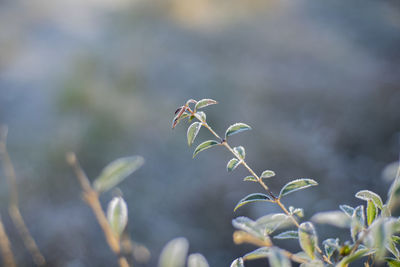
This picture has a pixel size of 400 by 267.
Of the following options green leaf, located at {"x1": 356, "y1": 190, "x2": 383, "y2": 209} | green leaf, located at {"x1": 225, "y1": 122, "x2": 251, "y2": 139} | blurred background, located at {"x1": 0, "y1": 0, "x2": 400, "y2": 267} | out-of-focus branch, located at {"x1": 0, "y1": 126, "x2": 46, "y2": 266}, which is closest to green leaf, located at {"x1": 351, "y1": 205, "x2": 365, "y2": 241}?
green leaf, located at {"x1": 356, "y1": 190, "x2": 383, "y2": 209}

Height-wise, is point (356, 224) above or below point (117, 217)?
below

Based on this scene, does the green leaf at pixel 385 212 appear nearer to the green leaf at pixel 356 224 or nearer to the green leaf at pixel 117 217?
the green leaf at pixel 356 224

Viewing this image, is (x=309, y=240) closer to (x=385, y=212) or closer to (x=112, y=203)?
(x=385, y=212)

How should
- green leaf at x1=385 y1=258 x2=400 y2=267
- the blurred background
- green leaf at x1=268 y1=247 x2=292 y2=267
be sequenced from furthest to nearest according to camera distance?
1. the blurred background
2. green leaf at x1=385 y1=258 x2=400 y2=267
3. green leaf at x1=268 y1=247 x2=292 y2=267

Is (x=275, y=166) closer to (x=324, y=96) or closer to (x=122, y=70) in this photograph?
(x=324, y=96)

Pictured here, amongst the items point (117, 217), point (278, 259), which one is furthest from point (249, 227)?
point (117, 217)

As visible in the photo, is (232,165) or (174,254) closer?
(174,254)

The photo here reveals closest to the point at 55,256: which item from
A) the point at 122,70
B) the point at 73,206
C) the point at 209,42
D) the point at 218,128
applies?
the point at 73,206

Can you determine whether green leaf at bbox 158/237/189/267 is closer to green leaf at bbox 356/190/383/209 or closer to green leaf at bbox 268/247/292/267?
green leaf at bbox 268/247/292/267
